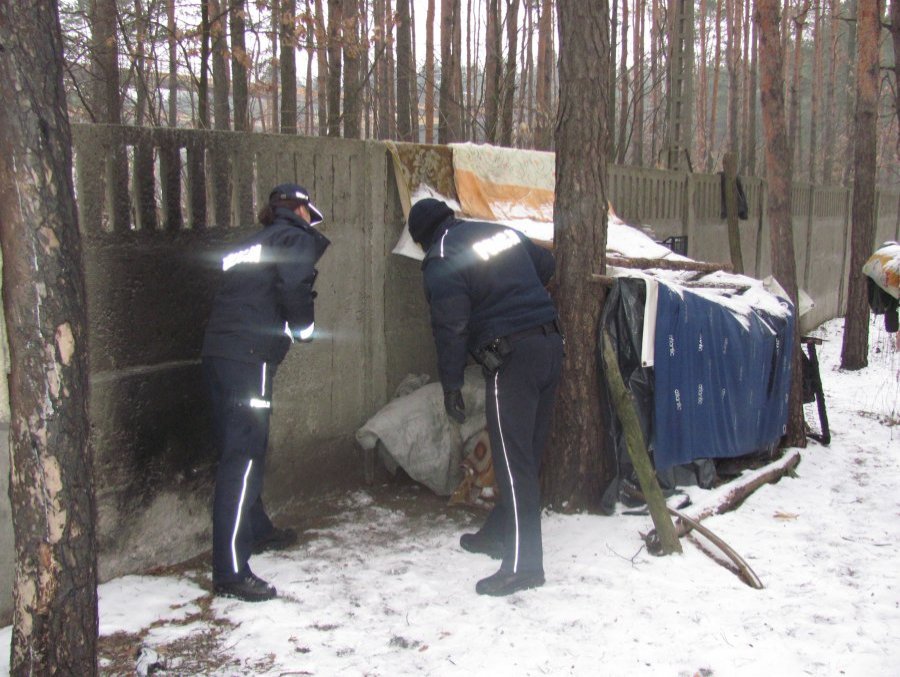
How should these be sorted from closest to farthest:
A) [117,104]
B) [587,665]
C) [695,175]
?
[587,665], [117,104], [695,175]

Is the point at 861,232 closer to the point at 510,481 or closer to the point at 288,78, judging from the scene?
the point at 288,78

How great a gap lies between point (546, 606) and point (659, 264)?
3.30m

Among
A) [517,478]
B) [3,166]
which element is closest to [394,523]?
[517,478]

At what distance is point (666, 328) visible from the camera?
5.17 m

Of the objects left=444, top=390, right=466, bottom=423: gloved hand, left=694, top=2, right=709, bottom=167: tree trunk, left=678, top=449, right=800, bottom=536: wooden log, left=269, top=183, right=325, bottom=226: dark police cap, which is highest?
left=694, top=2, right=709, bottom=167: tree trunk

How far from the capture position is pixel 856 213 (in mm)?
11016

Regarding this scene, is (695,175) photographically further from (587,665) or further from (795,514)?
(587,665)

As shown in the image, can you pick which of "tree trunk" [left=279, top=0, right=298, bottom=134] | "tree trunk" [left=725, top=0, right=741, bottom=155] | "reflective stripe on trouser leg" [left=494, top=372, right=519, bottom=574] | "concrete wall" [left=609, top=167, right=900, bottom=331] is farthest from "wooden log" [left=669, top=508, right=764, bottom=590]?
"tree trunk" [left=725, top=0, right=741, bottom=155]

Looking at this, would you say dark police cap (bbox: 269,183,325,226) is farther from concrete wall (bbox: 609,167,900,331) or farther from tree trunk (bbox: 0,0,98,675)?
concrete wall (bbox: 609,167,900,331)

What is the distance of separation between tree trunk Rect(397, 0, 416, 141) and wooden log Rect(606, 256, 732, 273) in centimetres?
734

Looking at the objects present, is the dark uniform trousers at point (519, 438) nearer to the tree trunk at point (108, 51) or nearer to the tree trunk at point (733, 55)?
the tree trunk at point (108, 51)

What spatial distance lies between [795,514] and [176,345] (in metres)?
3.83

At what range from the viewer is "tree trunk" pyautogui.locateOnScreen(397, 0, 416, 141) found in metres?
13.5

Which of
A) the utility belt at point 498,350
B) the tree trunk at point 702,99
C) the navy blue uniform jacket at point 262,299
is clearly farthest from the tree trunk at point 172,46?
the tree trunk at point 702,99
